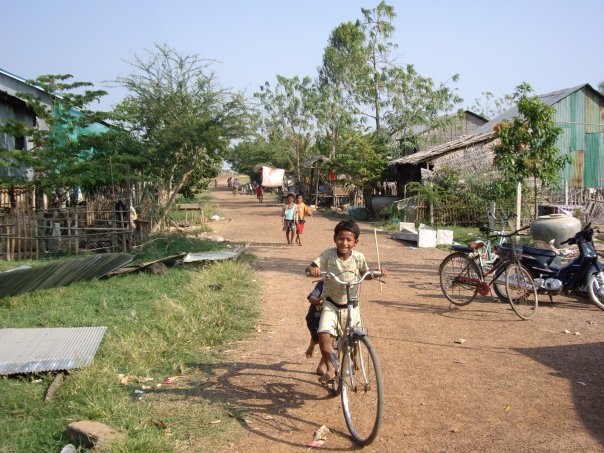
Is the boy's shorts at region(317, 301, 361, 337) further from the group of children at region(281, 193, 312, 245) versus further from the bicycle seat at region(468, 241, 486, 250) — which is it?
the group of children at region(281, 193, 312, 245)

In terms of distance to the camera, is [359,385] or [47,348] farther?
[47,348]

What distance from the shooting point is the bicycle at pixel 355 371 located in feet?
12.5

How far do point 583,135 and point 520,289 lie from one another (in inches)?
704

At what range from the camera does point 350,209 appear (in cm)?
2734

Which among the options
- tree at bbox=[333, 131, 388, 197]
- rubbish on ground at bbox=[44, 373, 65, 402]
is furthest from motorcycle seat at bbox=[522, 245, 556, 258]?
tree at bbox=[333, 131, 388, 197]

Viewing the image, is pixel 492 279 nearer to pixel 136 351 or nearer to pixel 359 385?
pixel 359 385

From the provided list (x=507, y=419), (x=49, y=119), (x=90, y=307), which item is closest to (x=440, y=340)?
(x=507, y=419)

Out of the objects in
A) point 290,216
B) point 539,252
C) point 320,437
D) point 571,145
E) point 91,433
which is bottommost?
point 320,437

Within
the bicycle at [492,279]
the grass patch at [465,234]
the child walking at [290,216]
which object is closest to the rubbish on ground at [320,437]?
the bicycle at [492,279]

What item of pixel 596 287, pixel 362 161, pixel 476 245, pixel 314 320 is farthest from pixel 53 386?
pixel 362 161

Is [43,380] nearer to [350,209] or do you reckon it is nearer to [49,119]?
[49,119]

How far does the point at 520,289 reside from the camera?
24.0 ft

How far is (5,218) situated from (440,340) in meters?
10.1

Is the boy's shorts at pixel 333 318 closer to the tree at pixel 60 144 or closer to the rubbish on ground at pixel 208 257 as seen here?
the rubbish on ground at pixel 208 257
